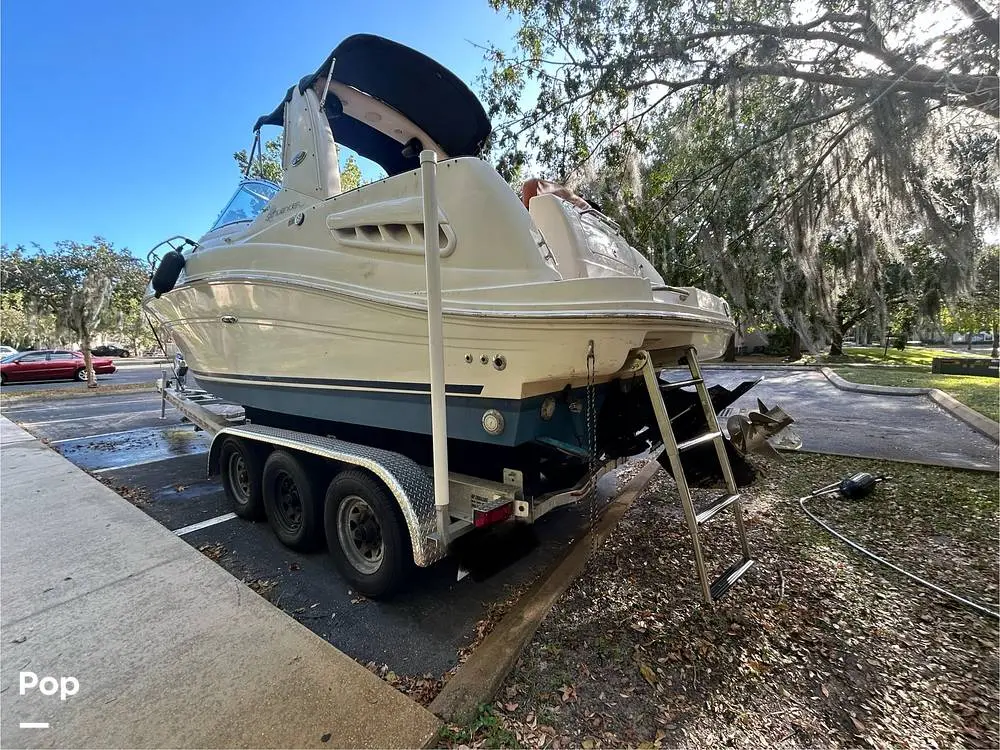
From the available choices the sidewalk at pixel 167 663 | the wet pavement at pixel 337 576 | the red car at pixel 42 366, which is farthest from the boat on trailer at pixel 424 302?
the red car at pixel 42 366

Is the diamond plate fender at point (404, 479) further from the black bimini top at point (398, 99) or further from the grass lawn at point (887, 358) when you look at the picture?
the grass lawn at point (887, 358)

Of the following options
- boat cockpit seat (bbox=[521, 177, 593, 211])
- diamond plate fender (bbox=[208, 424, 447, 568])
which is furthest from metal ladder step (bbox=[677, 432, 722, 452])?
boat cockpit seat (bbox=[521, 177, 593, 211])

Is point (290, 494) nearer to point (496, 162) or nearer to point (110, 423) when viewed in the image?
point (496, 162)

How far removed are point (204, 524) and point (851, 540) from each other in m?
5.21

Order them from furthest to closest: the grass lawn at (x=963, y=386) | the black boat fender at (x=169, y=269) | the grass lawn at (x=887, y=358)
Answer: the grass lawn at (x=887, y=358) → the grass lawn at (x=963, y=386) → the black boat fender at (x=169, y=269)

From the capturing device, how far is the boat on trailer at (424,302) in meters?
2.30

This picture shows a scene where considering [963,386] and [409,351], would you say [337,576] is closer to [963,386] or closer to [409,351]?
[409,351]

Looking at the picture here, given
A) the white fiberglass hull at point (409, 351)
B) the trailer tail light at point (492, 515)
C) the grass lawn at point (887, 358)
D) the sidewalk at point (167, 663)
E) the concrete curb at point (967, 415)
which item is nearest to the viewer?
the sidewalk at point (167, 663)

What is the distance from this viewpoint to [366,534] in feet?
9.75

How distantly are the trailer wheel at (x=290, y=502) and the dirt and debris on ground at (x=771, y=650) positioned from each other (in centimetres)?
183

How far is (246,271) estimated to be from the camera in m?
3.32

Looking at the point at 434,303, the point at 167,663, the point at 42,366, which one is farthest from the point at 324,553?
the point at 42,366

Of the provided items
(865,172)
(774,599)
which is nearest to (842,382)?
(865,172)

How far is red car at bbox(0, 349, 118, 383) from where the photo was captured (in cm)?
1683
